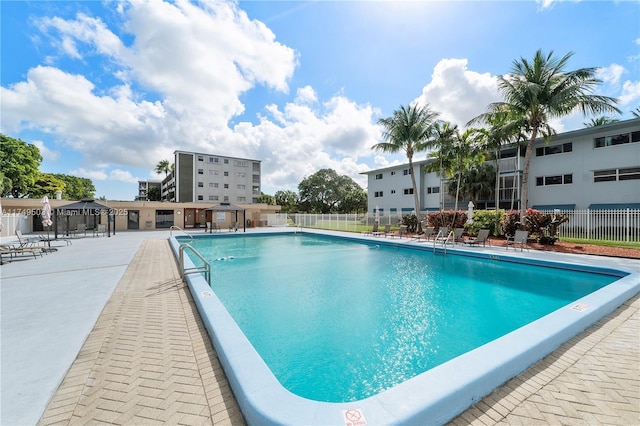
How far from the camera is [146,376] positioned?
2.74 meters

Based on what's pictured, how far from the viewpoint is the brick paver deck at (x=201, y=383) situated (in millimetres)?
2209

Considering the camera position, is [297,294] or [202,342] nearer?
[202,342]

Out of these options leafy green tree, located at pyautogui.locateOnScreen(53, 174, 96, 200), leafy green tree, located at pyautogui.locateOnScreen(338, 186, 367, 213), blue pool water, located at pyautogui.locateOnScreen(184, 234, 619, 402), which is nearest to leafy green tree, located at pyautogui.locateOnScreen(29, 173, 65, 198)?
leafy green tree, located at pyautogui.locateOnScreen(53, 174, 96, 200)

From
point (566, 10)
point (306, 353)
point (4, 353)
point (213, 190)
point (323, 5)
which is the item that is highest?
point (323, 5)

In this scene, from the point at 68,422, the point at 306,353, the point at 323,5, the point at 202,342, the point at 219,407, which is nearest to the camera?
the point at 68,422

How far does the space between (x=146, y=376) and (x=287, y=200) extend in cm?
5671

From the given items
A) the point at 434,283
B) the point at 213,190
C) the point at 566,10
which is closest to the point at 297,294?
the point at 434,283

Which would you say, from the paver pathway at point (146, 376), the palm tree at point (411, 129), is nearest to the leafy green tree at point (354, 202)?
the palm tree at point (411, 129)

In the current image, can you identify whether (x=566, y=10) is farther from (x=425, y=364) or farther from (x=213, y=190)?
(x=213, y=190)

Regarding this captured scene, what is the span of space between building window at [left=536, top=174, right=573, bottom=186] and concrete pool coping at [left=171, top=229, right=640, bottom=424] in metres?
22.6

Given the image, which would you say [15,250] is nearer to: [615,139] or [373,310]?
[373,310]

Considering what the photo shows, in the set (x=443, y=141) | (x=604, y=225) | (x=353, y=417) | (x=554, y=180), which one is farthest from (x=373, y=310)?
(x=554, y=180)

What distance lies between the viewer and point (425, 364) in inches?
155

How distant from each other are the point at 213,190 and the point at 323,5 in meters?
42.0
